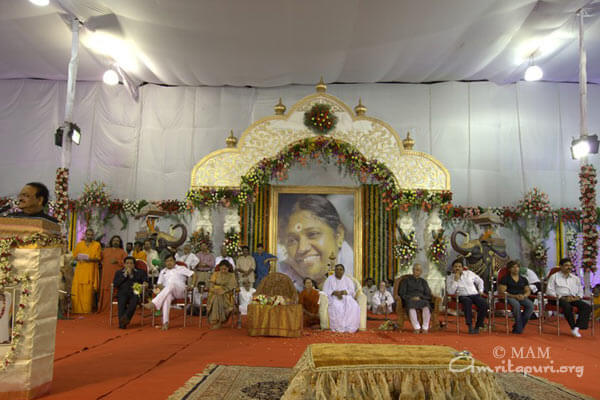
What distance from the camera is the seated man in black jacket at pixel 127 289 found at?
8.06 meters

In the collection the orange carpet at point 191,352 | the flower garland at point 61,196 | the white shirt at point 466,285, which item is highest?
the flower garland at point 61,196

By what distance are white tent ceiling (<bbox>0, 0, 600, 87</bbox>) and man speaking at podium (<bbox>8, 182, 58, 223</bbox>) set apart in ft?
18.2

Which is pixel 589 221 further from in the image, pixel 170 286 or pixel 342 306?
pixel 170 286

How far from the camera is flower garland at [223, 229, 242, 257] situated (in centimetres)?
1088

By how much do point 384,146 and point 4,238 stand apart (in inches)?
340

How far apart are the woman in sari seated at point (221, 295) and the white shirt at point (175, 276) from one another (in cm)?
54

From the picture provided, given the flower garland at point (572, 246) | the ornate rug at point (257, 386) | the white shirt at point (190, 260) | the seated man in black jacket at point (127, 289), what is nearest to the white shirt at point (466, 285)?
the ornate rug at point (257, 386)

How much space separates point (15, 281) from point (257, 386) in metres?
2.42

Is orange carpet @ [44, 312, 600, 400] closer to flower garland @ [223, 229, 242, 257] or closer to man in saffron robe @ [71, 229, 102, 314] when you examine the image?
man in saffron robe @ [71, 229, 102, 314]

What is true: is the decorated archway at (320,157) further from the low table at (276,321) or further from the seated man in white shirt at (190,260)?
the low table at (276,321)

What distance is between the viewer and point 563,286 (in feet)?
29.4

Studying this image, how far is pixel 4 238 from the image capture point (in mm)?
3957

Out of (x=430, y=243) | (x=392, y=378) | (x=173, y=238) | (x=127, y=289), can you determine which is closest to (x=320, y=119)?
(x=430, y=243)

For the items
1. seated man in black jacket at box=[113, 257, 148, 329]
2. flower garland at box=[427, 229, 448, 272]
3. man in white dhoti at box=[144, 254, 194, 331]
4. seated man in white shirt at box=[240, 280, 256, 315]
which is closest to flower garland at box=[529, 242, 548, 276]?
flower garland at box=[427, 229, 448, 272]
